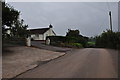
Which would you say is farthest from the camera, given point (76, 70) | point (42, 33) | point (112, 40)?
point (42, 33)

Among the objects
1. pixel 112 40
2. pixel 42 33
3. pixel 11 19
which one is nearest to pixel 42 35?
pixel 42 33

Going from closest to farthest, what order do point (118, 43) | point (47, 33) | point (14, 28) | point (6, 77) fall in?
point (6, 77) < point (14, 28) < point (118, 43) < point (47, 33)

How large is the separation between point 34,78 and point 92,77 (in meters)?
2.48

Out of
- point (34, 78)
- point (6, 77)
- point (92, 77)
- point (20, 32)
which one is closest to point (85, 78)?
point (92, 77)

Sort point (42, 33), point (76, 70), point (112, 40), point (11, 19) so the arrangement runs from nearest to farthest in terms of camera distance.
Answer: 1. point (76, 70)
2. point (11, 19)
3. point (112, 40)
4. point (42, 33)

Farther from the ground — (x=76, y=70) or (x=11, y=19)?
(x=11, y=19)

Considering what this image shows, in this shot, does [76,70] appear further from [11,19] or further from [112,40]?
[112,40]

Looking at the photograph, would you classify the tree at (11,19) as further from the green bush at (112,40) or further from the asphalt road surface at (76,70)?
the green bush at (112,40)

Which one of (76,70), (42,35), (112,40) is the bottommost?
(76,70)

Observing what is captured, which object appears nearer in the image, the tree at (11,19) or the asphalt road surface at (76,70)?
the asphalt road surface at (76,70)

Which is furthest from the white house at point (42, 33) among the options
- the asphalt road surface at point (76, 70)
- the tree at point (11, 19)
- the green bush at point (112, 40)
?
the asphalt road surface at point (76, 70)

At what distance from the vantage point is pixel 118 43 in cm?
3706

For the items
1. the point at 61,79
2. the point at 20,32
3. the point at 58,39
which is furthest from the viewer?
the point at 58,39

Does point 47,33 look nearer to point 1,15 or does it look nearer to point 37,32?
point 37,32
